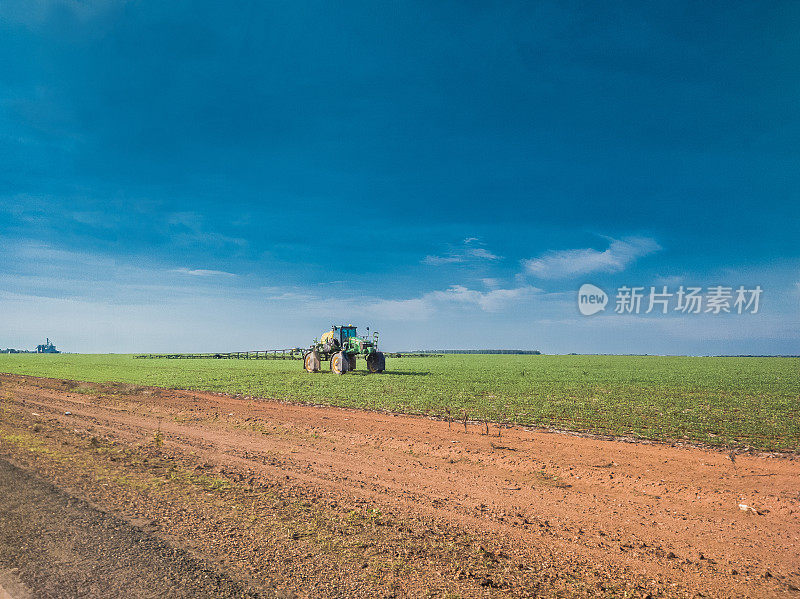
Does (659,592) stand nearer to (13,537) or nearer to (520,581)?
(520,581)

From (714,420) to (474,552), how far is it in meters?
15.5

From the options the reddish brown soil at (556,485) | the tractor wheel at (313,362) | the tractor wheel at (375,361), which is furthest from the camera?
the tractor wheel at (313,362)

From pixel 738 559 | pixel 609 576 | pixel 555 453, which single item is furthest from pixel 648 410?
pixel 609 576

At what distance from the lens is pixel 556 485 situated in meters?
8.60

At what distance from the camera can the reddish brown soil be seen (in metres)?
5.64

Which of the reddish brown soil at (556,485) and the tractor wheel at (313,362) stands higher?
the tractor wheel at (313,362)

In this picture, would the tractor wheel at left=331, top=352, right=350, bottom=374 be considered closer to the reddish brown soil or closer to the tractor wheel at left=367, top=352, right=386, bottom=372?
the tractor wheel at left=367, top=352, right=386, bottom=372

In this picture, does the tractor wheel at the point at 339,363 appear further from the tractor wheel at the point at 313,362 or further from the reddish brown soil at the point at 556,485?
the reddish brown soil at the point at 556,485

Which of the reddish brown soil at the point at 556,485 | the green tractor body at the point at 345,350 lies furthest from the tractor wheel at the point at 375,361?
the reddish brown soil at the point at 556,485

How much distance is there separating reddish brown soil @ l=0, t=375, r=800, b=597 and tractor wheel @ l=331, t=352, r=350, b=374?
2231cm

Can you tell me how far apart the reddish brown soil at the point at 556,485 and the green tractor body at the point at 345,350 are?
24001 millimetres

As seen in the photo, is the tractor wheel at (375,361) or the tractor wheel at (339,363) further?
the tractor wheel at (375,361)

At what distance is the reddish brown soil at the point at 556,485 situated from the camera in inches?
222

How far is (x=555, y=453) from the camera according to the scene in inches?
438
